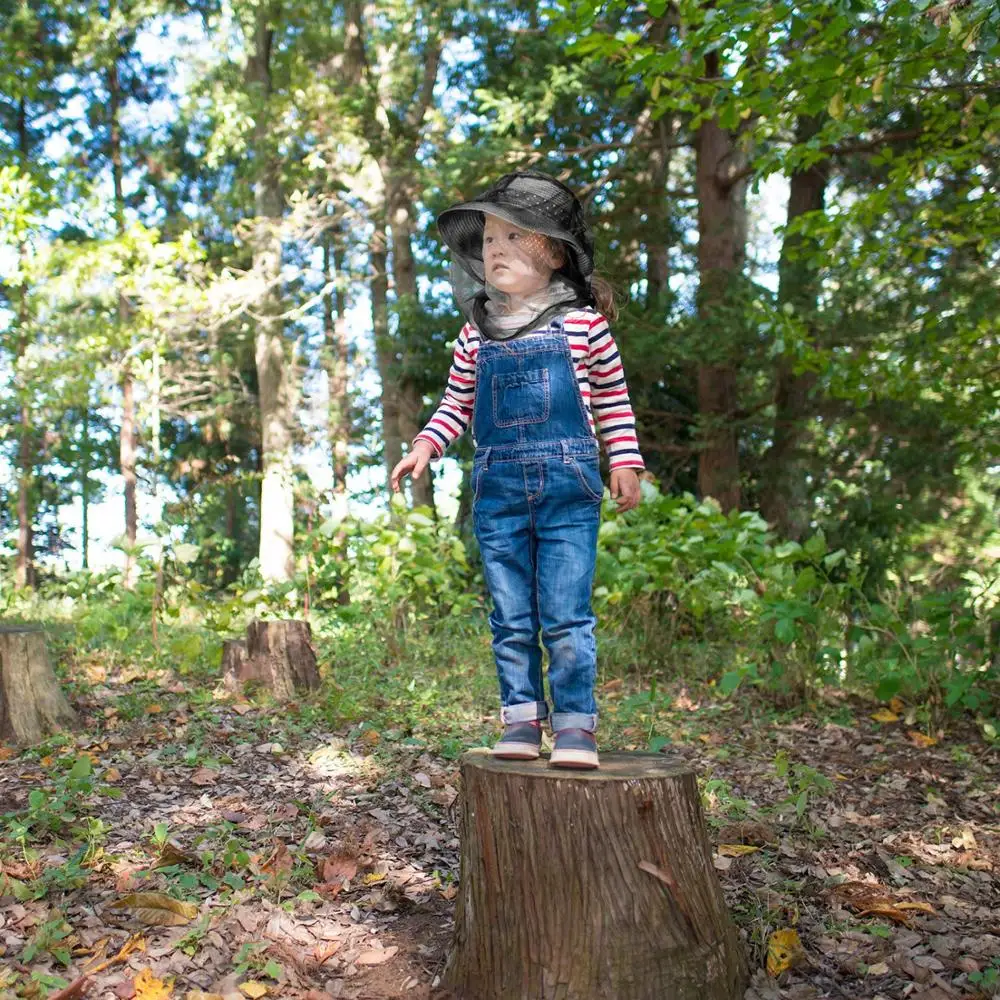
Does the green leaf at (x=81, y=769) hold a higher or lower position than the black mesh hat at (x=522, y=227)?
lower

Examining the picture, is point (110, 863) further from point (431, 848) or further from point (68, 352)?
point (68, 352)

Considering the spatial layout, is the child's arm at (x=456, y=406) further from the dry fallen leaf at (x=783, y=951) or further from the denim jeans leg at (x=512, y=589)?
the dry fallen leaf at (x=783, y=951)

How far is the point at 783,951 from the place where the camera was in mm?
3113

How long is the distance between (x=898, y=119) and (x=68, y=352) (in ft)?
35.9

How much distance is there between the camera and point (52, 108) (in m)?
20.5

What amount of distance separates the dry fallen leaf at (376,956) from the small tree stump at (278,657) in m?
3.01

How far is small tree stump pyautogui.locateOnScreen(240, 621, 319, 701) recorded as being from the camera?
6105 mm

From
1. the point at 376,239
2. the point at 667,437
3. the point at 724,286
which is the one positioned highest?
the point at 376,239

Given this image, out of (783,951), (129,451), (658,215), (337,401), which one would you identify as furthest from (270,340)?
(783,951)

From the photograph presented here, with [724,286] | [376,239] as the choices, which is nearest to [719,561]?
[724,286]

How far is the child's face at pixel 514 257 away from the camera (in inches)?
128

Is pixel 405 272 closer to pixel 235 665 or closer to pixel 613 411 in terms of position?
pixel 235 665

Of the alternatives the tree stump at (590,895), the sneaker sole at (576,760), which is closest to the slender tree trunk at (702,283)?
the sneaker sole at (576,760)

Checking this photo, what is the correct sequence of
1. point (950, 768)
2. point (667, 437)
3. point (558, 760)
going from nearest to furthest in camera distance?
point (558, 760) < point (950, 768) < point (667, 437)
